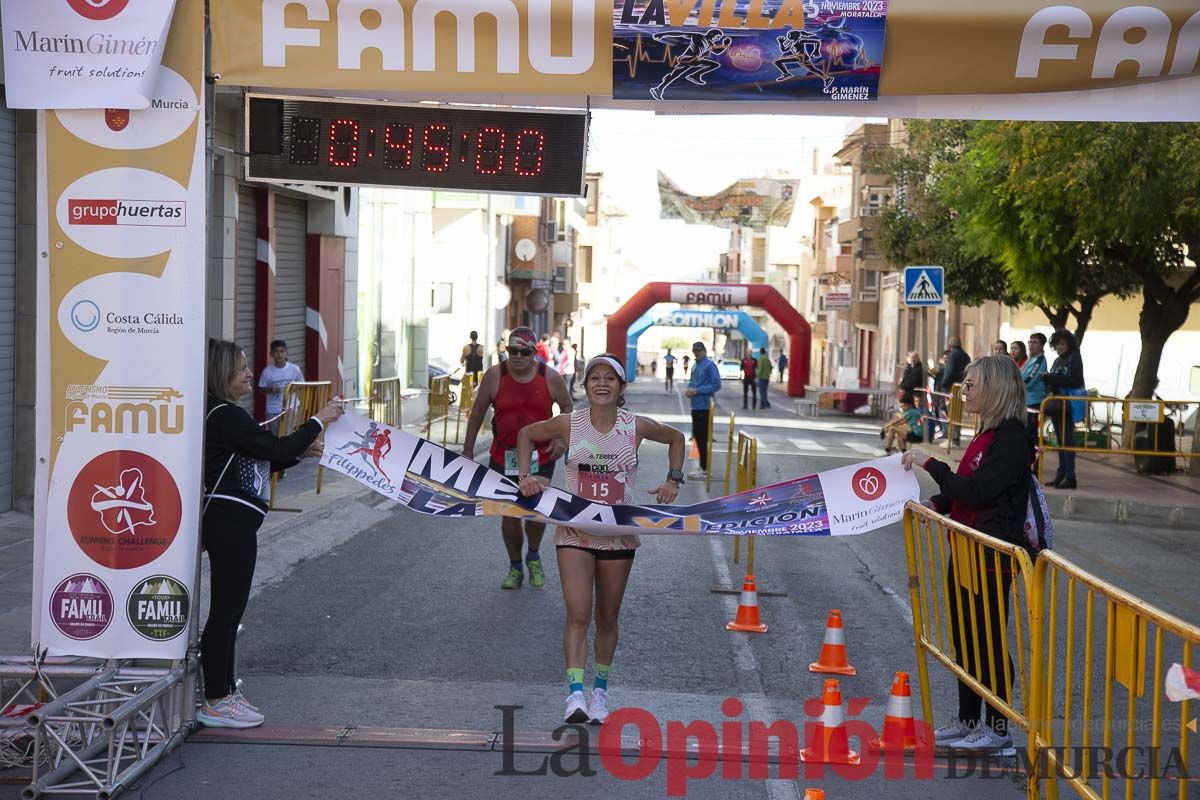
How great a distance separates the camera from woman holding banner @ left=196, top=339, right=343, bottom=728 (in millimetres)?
6641

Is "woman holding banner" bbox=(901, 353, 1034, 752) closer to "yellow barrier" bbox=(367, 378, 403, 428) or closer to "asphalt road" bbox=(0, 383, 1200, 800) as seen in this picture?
"asphalt road" bbox=(0, 383, 1200, 800)

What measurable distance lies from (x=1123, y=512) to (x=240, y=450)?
13288 millimetres

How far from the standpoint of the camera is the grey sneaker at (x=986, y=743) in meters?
6.58

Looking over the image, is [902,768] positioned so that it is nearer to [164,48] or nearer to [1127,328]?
[164,48]

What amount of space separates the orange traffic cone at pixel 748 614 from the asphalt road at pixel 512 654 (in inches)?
4.3

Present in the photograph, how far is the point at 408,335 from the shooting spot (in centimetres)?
3541

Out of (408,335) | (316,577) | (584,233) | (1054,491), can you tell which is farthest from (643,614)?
(584,233)

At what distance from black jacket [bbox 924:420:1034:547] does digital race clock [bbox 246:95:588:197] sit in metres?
2.76

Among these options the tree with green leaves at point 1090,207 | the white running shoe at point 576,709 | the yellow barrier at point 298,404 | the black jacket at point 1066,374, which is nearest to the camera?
the white running shoe at point 576,709

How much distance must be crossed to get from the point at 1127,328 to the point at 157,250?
1225 inches

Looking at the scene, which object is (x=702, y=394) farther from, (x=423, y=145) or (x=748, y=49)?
(x=748, y=49)

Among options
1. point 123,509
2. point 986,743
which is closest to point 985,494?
point 986,743

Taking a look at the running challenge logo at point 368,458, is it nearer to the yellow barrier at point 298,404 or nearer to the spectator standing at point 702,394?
the yellow barrier at point 298,404

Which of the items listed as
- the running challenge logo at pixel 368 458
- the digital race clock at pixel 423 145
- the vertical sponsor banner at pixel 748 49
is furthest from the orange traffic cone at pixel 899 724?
the digital race clock at pixel 423 145
